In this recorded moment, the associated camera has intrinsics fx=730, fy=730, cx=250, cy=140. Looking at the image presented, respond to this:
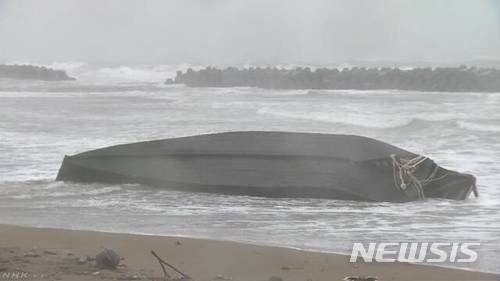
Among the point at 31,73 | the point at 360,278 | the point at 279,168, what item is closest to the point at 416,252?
the point at 360,278

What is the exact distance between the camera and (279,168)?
5074 mm

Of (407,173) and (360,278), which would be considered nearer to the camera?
(360,278)

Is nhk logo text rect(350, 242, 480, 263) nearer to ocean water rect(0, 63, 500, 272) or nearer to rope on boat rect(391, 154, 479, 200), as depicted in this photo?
ocean water rect(0, 63, 500, 272)

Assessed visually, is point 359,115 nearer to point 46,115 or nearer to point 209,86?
point 209,86

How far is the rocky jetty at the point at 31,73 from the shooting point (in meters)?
5.34

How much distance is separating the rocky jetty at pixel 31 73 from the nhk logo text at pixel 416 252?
2925mm

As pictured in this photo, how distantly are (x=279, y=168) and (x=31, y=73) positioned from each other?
2160 mm

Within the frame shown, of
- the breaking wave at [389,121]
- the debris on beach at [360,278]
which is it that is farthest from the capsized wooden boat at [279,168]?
the breaking wave at [389,121]

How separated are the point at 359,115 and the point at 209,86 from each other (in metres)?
2.20

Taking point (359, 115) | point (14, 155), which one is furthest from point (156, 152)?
point (359, 115)

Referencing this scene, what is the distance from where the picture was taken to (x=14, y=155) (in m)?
5.73

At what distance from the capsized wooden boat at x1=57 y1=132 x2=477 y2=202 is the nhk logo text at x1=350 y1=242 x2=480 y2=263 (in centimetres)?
106

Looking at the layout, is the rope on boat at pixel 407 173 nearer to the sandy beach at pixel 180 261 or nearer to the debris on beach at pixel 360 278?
the sandy beach at pixel 180 261

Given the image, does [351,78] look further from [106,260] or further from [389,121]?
[106,260]
